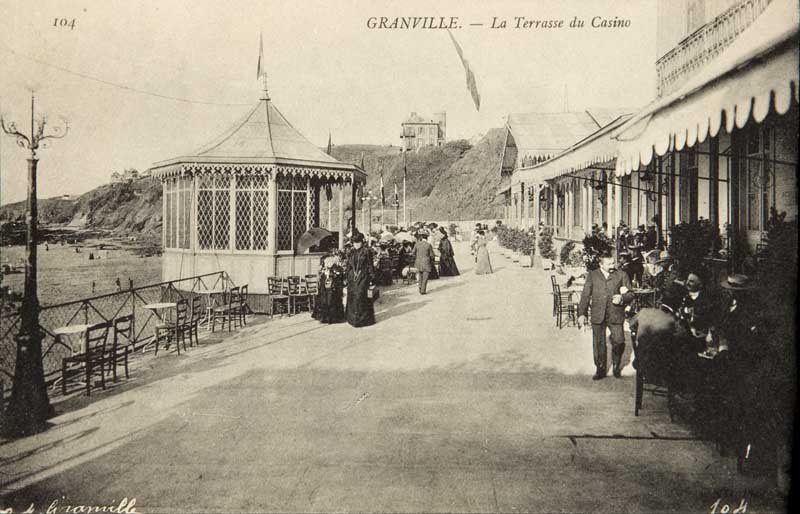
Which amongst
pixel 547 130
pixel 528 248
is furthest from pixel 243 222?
pixel 547 130

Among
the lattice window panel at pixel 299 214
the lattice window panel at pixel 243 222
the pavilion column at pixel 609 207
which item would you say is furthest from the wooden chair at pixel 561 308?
the lattice window panel at pixel 243 222

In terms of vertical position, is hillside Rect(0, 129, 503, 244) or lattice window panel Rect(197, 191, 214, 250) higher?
hillside Rect(0, 129, 503, 244)

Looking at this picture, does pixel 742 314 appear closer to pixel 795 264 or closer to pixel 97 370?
pixel 795 264

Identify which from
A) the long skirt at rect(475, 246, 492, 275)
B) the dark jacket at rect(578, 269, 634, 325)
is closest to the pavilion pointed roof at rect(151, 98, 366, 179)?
the long skirt at rect(475, 246, 492, 275)

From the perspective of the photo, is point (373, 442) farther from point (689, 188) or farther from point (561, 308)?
point (689, 188)

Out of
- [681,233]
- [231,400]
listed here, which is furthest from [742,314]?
[231,400]

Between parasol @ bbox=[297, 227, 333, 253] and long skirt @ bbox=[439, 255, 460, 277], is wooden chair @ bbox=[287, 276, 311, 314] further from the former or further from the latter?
long skirt @ bbox=[439, 255, 460, 277]

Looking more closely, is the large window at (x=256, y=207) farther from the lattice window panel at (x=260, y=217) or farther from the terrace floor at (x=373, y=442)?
the terrace floor at (x=373, y=442)
